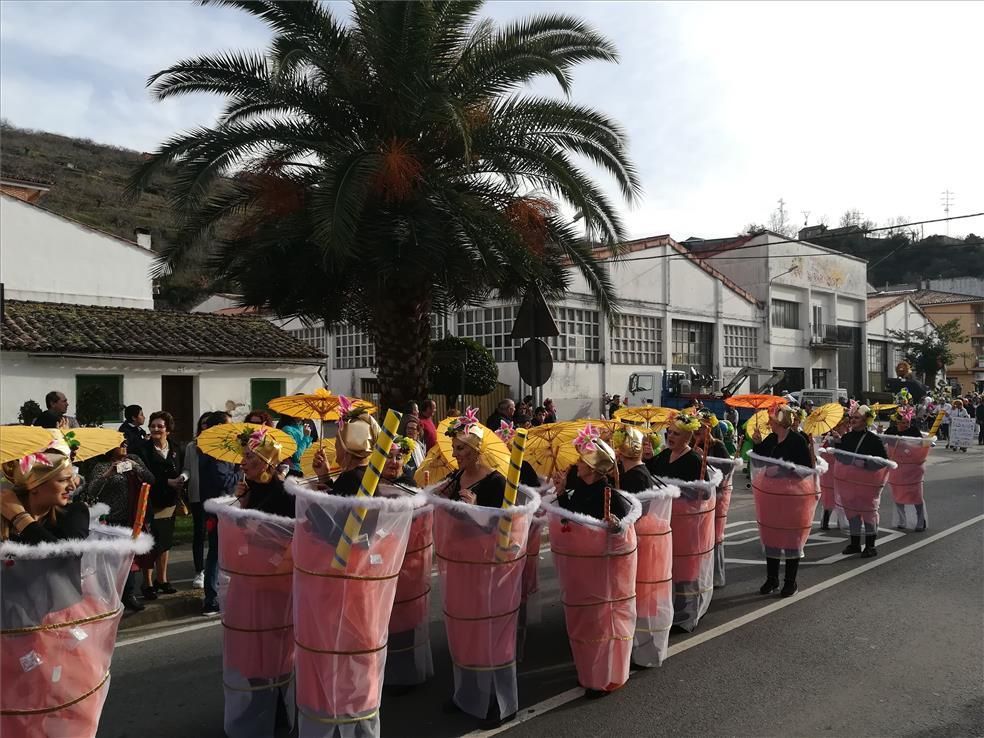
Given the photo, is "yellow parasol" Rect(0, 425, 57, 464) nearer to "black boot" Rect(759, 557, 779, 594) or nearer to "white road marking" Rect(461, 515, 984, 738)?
"white road marking" Rect(461, 515, 984, 738)

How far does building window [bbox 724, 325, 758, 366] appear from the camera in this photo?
111ft

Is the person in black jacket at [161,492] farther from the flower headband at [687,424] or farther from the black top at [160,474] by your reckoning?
the flower headband at [687,424]

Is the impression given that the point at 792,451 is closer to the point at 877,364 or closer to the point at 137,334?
the point at 137,334

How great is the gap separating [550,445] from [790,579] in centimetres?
321

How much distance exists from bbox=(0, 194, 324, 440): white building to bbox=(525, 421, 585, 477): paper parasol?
11873mm

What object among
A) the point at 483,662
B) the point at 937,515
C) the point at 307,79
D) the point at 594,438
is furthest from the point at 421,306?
the point at 937,515

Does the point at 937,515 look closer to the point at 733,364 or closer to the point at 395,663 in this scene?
the point at 395,663

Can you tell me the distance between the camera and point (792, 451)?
7.32m

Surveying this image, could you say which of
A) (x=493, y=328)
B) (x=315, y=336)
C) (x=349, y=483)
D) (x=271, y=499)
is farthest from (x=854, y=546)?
(x=315, y=336)

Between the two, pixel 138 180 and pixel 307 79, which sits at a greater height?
pixel 307 79

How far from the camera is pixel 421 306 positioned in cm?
1091

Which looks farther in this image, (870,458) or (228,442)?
(870,458)

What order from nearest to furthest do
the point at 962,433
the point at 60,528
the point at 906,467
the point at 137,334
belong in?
the point at 60,528 < the point at 906,467 < the point at 137,334 < the point at 962,433

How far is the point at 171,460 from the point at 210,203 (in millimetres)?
5127
